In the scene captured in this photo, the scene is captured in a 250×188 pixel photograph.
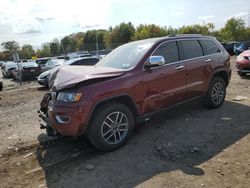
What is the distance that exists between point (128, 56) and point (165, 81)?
88 cm

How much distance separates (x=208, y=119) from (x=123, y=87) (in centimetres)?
239

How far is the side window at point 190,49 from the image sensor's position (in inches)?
231

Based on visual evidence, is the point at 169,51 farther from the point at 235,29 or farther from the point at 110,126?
the point at 235,29

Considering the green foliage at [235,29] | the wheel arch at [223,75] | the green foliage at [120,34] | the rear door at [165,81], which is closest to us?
the rear door at [165,81]

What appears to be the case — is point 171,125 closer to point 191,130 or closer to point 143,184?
point 191,130

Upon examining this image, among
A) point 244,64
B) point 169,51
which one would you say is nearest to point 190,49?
point 169,51

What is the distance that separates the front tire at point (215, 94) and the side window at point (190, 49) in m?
0.87

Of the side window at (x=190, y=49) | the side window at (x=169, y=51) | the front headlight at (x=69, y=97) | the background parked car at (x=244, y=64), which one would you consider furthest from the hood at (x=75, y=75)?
the background parked car at (x=244, y=64)

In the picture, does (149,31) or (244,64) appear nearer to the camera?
(244,64)

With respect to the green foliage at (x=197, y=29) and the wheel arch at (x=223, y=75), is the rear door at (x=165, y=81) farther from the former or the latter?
the green foliage at (x=197, y=29)

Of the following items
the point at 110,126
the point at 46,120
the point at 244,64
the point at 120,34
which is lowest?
the point at 110,126

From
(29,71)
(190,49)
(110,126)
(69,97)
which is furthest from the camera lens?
(29,71)

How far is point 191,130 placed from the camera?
539cm

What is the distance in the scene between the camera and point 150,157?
437 cm
